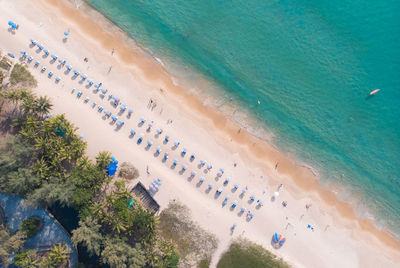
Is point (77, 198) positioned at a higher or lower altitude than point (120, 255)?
higher

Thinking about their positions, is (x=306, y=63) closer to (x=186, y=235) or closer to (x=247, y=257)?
(x=247, y=257)

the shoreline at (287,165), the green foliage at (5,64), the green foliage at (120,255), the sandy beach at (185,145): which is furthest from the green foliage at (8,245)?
the shoreline at (287,165)

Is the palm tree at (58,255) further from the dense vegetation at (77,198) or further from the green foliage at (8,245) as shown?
the green foliage at (8,245)

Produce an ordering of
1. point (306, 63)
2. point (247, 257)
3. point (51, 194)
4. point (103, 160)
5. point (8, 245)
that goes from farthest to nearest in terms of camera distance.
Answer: point (306, 63), point (247, 257), point (103, 160), point (51, 194), point (8, 245)

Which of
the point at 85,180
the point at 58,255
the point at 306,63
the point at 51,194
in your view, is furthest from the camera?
the point at 306,63

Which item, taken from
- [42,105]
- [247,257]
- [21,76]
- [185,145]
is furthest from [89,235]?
[21,76]

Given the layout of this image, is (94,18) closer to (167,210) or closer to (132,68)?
(132,68)

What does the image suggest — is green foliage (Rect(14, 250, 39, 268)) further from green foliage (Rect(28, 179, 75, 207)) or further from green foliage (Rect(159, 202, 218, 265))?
green foliage (Rect(159, 202, 218, 265))
